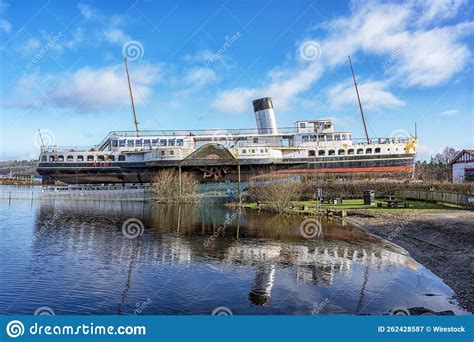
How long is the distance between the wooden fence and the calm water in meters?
15.8

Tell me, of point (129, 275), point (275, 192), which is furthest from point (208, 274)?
point (275, 192)

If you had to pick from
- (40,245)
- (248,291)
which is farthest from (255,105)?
(248,291)

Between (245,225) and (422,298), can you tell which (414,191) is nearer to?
(245,225)

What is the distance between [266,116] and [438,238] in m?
47.7

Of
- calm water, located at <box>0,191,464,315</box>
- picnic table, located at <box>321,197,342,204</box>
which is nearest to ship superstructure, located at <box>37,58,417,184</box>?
picnic table, located at <box>321,197,342,204</box>

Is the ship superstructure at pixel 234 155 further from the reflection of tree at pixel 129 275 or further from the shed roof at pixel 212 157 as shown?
the reflection of tree at pixel 129 275

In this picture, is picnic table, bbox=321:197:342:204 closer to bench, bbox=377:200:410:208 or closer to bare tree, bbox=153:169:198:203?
bench, bbox=377:200:410:208

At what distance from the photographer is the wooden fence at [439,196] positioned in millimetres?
40250

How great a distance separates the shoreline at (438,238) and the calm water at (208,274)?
2.46ft

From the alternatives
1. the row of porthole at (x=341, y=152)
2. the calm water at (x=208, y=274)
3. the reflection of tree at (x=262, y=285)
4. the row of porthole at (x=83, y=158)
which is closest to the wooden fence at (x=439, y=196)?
the row of porthole at (x=341, y=152)

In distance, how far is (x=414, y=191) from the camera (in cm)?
5075

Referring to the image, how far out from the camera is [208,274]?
18.8 metres

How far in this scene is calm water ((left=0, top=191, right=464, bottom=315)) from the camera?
1456 centimetres

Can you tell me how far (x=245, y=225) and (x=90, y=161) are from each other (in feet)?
135
